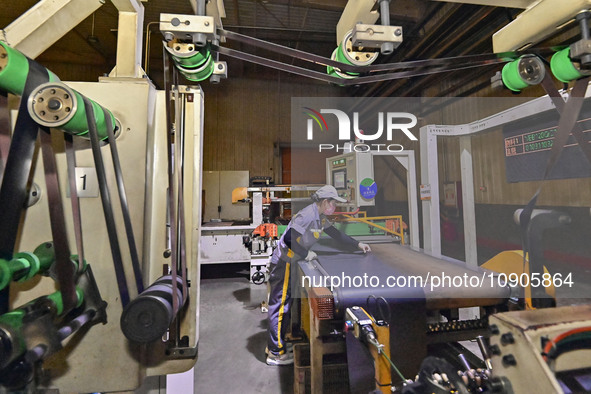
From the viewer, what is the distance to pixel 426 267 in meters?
2.01

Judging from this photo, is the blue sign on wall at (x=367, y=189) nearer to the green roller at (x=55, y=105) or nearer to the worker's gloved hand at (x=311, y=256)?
the worker's gloved hand at (x=311, y=256)

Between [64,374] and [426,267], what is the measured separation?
81.0 inches

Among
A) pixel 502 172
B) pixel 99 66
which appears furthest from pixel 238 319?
pixel 99 66

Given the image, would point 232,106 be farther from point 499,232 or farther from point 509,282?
point 509,282

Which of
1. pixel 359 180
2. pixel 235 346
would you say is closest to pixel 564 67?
pixel 359 180

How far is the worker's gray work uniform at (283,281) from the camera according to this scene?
100 inches

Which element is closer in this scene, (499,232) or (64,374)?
(64,374)

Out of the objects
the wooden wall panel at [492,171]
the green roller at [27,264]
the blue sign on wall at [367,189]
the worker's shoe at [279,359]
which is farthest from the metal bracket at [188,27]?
the wooden wall panel at [492,171]

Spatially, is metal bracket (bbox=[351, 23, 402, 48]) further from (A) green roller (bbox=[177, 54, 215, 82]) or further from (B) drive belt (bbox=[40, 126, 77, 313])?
(B) drive belt (bbox=[40, 126, 77, 313])

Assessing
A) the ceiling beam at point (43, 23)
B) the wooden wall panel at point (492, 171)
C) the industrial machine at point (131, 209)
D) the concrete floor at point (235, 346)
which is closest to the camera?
the industrial machine at point (131, 209)

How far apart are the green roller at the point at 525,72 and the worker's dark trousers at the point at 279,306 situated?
2.11 metres

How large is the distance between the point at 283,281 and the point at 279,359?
704 mm

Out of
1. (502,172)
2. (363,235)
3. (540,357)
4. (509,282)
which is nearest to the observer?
(540,357)

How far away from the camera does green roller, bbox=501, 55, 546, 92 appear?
2.95 ft
